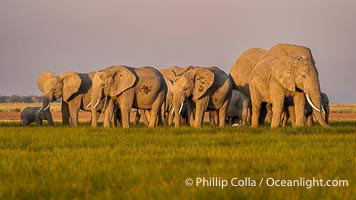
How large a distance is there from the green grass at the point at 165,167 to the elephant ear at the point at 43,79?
12.5 metres

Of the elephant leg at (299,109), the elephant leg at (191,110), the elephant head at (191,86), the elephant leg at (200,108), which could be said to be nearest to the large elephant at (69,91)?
the elephant leg at (191,110)

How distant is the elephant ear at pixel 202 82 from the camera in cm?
2156

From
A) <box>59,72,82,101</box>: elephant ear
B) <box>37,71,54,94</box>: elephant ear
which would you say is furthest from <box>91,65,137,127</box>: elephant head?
<box>37,71,54,94</box>: elephant ear

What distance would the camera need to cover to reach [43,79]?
26.6 metres

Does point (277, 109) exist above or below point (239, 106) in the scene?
above

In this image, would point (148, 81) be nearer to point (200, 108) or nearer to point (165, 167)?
point (200, 108)

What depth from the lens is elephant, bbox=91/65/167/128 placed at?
21.6m

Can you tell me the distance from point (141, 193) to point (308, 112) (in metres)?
18.7

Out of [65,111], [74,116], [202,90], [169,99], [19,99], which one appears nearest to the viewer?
[202,90]

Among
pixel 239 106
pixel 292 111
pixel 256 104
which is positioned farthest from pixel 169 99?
pixel 292 111

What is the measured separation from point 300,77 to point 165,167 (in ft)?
38.0

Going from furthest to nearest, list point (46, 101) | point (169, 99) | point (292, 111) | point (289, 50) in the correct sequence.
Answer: point (169, 99) → point (46, 101) → point (289, 50) → point (292, 111)

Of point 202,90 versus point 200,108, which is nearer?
point 202,90

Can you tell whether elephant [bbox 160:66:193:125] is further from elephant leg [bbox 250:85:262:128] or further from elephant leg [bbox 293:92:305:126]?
elephant leg [bbox 293:92:305:126]
